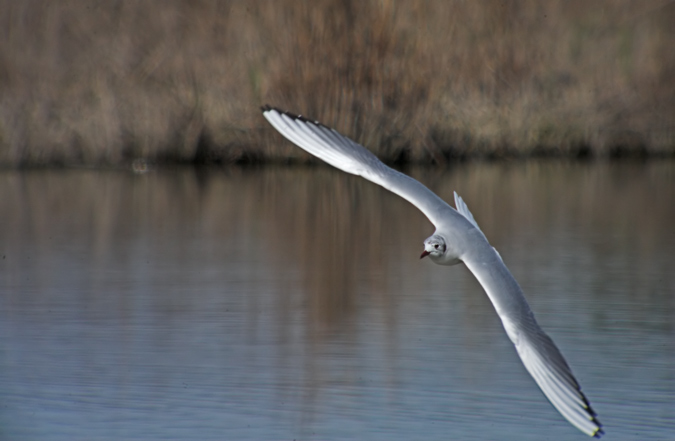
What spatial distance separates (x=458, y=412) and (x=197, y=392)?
1.18 m

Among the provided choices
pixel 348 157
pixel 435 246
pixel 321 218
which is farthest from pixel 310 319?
pixel 321 218

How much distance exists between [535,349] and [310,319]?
2.91 metres

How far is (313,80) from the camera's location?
643 inches

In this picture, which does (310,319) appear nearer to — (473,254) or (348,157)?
(348,157)

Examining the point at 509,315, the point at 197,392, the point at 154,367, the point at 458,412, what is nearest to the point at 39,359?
the point at 154,367

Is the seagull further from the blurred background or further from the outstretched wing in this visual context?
the blurred background

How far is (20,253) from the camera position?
33.0 ft

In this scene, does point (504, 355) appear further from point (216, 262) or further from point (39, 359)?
point (216, 262)

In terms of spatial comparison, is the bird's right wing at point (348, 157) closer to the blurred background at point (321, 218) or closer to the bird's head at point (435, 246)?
the bird's head at point (435, 246)

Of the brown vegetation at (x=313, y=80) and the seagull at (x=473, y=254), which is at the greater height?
the brown vegetation at (x=313, y=80)

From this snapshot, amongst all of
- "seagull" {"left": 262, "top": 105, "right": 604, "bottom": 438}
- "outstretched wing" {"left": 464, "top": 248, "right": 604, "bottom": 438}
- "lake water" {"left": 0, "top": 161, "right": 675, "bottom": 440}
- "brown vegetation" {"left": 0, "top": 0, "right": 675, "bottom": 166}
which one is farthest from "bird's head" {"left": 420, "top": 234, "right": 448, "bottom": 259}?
"brown vegetation" {"left": 0, "top": 0, "right": 675, "bottom": 166}

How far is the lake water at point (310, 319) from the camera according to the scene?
551cm

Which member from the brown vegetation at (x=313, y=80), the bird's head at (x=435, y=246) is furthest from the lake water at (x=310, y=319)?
the brown vegetation at (x=313, y=80)

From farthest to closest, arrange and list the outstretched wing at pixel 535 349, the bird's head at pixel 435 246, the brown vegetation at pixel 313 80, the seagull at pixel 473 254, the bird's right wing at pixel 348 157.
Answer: the brown vegetation at pixel 313 80
the bird's right wing at pixel 348 157
the bird's head at pixel 435 246
the seagull at pixel 473 254
the outstretched wing at pixel 535 349
